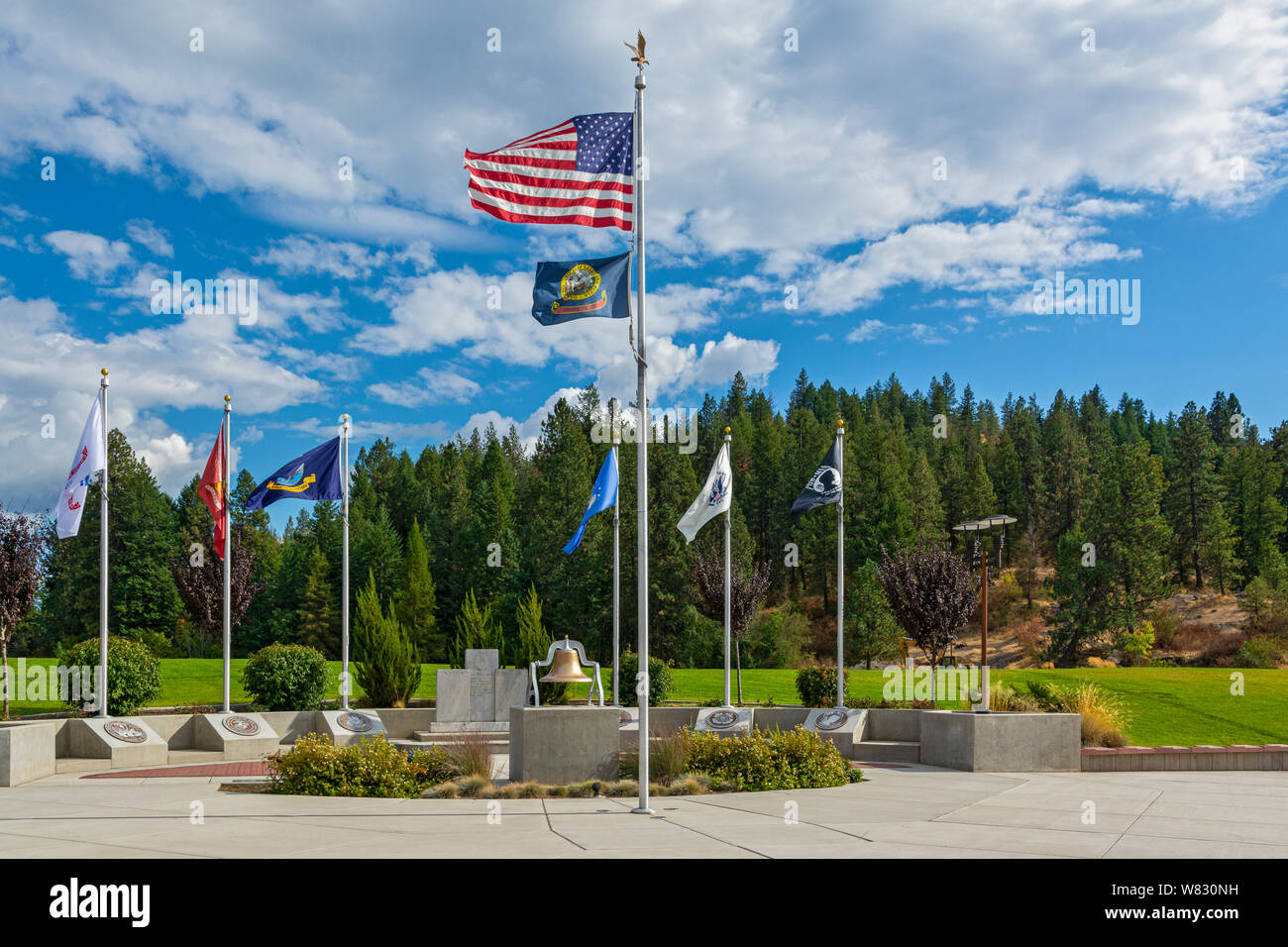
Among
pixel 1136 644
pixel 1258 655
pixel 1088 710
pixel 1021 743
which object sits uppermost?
pixel 1088 710

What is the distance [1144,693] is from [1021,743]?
39.6 feet

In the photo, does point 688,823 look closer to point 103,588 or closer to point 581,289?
point 581,289

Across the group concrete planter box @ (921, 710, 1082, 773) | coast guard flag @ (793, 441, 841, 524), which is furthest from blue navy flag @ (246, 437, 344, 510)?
concrete planter box @ (921, 710, 1082, 773)

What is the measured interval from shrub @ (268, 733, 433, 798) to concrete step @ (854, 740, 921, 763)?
1045 centimetres

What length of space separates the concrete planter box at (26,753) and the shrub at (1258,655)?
5477 cm

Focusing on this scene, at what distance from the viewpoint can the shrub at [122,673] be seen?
899 inches

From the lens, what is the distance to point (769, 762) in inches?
597

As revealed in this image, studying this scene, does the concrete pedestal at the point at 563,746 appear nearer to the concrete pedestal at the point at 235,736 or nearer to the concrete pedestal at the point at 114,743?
the concrete pedestal at the point at 114,743

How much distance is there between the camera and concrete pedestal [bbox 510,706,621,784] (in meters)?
15.0

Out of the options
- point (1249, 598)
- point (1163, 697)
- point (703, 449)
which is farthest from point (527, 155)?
point (703, 449)

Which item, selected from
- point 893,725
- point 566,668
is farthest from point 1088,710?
point 566,668

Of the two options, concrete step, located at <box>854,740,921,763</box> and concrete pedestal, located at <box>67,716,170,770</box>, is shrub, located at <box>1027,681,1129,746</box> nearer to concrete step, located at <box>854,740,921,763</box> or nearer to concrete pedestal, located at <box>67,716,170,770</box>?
concrete step, located at <box>854,740,921,763</box>

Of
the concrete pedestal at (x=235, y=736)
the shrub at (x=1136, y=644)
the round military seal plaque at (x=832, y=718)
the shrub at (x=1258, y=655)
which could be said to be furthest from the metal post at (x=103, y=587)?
the shrub at (x=1258, y=655)

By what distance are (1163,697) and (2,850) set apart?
27414 millimetres
